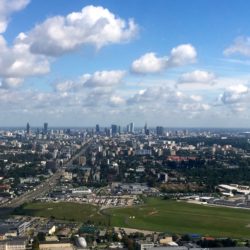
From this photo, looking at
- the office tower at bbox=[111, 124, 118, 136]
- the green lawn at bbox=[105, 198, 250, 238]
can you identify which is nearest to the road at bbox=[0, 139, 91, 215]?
the green lawn at bbox=[105, 198, 250, 238]

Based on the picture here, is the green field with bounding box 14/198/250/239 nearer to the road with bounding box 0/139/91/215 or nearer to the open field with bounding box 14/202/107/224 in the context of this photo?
the open field with bounding box 14/202/107/224

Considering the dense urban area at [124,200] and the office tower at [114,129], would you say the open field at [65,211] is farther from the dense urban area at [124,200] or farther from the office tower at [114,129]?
the office tower at [114,129]

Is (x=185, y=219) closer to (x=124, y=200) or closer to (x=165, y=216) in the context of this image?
(x=165, y=216)

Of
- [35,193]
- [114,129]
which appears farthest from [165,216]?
[114,129]

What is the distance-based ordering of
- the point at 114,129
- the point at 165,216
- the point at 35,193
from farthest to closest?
the point at 114,129 < the point at 35,193 < the point at 165,216

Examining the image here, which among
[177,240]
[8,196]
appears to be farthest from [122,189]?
[177,240]

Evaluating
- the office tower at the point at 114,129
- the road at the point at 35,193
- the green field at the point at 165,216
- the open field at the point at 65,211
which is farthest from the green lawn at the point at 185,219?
the office tower at the point at 114,129

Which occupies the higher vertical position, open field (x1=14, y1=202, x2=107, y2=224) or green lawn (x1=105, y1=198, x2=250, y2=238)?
green lawn (x1=105, y1=198, x2=250, y2=238)
